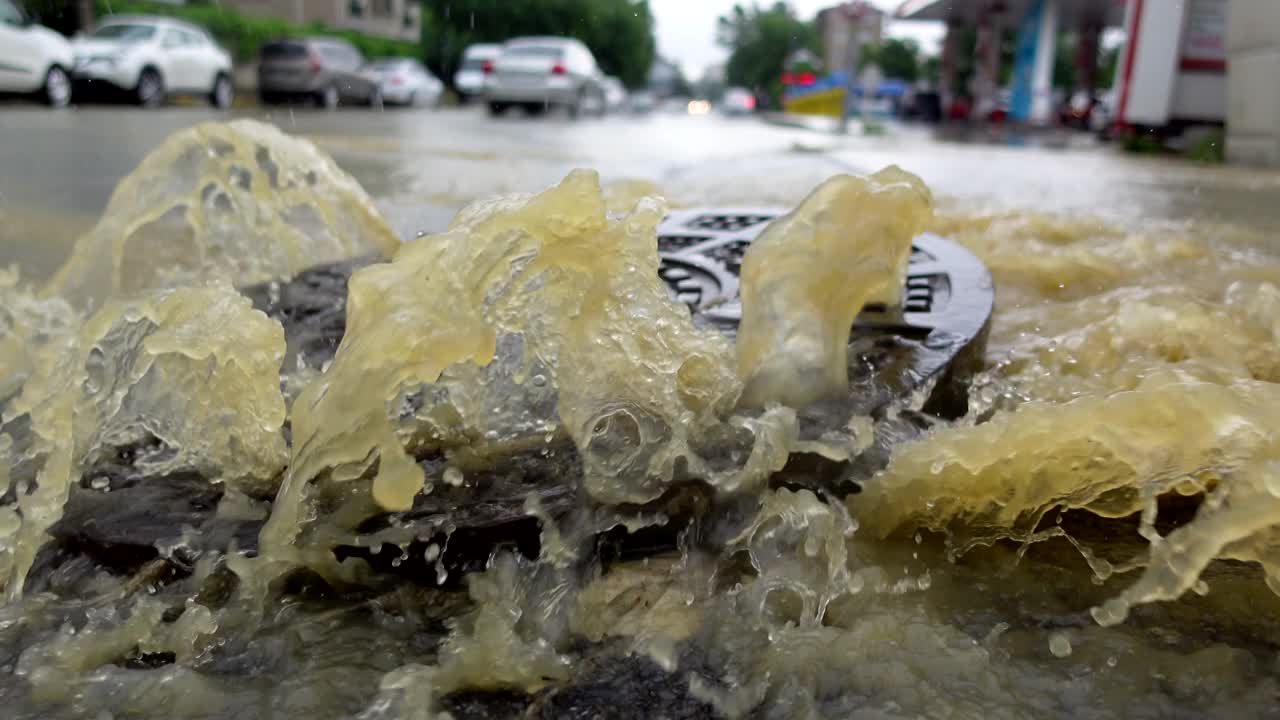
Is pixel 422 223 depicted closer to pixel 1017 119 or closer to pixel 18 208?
pixel 18 208

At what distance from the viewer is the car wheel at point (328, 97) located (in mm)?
16703

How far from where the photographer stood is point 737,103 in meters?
34.3

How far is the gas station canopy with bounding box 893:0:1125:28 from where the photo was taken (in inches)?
856

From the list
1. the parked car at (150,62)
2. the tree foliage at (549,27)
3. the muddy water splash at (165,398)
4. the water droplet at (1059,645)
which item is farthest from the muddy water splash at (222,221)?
the parked car at (150,62)

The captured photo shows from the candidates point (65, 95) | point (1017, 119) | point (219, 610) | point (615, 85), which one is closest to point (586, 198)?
point (219, 610)

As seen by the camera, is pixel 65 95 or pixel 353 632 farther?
pixel 65 95

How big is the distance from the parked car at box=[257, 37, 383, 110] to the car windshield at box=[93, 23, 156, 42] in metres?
2.26

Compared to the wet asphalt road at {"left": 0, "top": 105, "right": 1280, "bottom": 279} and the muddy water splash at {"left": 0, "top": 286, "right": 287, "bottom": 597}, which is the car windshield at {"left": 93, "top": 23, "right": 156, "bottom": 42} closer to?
the wet asphalt road at {"left": 0, "top": 105, "right": 1280, "bottom": 279}

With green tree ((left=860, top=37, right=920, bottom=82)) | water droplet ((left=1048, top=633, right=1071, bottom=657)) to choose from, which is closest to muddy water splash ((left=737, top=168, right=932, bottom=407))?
water droplet ((left=1048, top=633, right=1071, bottom=657))

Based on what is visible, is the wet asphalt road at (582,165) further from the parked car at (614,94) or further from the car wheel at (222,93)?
the parked car at (614,94)

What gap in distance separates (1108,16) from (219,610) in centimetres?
2573

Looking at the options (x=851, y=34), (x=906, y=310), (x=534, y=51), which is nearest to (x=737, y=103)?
(x=851, y=34)

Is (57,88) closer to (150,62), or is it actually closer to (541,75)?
(150,62)

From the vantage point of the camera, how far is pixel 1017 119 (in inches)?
890
